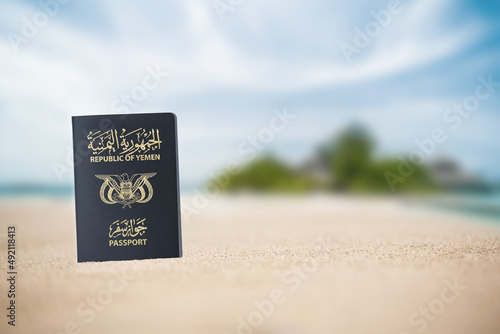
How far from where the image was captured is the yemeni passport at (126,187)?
133 inches

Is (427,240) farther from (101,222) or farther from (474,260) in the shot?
(101,222)

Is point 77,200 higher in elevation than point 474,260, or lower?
higher

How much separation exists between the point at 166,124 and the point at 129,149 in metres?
0.29

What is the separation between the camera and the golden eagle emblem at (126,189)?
11.1ft

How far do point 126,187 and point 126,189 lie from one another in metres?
0.01

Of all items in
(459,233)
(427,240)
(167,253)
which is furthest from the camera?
(459,233)

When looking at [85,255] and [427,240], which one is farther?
[427,240]

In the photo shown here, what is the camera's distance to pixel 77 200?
11.2 ft

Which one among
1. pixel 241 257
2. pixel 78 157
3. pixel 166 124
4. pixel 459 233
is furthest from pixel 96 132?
pixel 459 233

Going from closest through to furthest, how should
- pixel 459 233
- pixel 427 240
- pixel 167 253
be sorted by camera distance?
pixel 167 253, pixel 427 240, pixel 459 233

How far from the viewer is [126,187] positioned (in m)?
3.39

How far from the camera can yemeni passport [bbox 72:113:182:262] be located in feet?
11.1

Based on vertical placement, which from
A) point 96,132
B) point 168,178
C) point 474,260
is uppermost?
point 96,132

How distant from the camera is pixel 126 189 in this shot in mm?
3385
